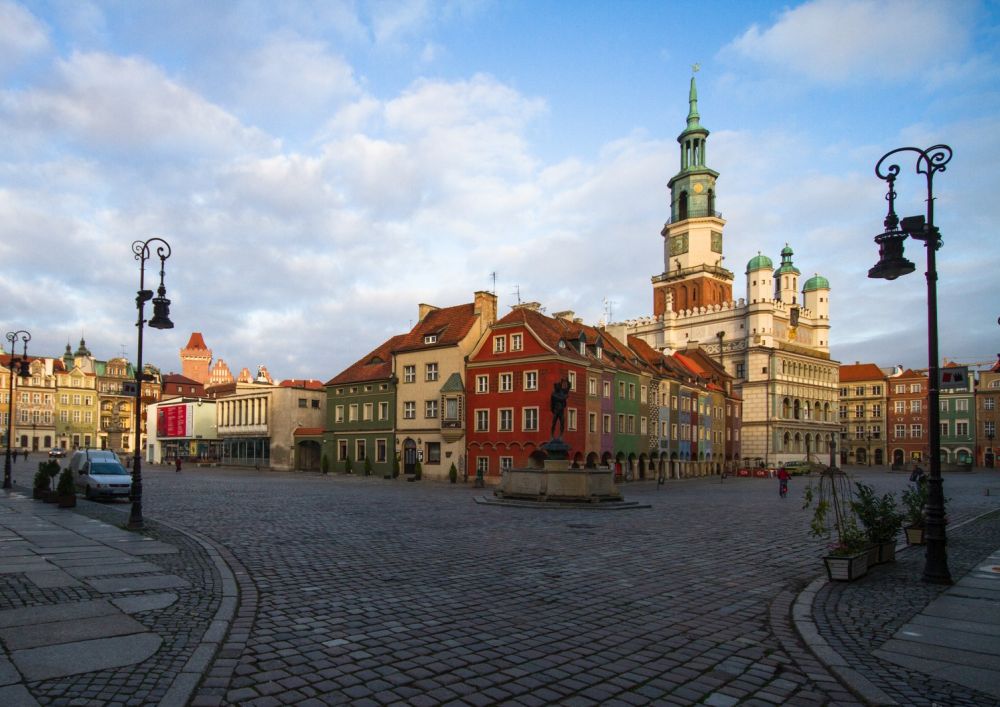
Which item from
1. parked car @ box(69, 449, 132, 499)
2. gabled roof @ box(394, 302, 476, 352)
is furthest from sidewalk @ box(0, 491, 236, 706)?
gabled roof @ box(394, 302, 476, 352)

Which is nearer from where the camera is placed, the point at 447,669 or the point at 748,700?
the point at 748,700

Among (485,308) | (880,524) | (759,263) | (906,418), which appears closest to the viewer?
(880,524)

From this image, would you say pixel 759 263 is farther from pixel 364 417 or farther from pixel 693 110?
pixel 364 417

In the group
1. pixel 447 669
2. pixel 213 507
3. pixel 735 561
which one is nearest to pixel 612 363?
pixel 213 507

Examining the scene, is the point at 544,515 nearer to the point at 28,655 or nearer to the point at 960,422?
the point at 28,655

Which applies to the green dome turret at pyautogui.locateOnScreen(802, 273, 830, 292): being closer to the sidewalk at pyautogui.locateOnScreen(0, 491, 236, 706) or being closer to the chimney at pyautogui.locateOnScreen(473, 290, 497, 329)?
the chimney at pyautogui.locateOnScreen(473, 290, 497, 329)

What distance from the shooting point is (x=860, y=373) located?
409ft

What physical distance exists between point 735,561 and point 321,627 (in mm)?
9503

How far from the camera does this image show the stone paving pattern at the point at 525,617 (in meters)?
6.82

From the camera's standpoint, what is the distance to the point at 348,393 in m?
61.8

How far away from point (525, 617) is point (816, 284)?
10837 centimetres

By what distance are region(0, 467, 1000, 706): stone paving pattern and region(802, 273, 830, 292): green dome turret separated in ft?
307

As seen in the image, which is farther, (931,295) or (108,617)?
(931,295)

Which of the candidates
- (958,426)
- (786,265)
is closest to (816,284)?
(786,265)
